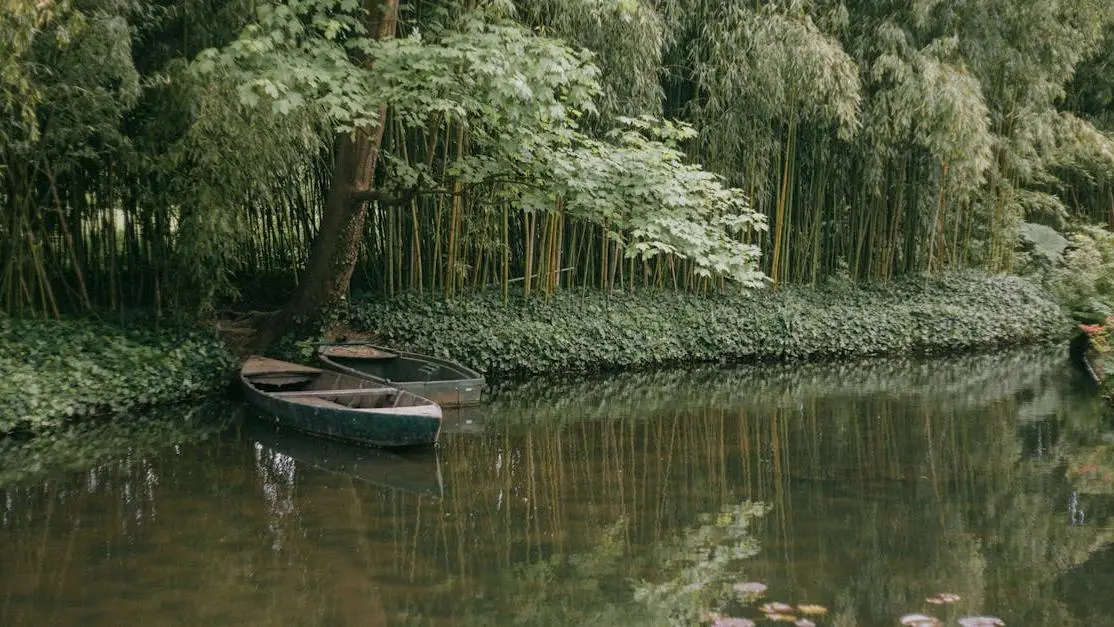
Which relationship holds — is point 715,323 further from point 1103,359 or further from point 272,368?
point 272,368

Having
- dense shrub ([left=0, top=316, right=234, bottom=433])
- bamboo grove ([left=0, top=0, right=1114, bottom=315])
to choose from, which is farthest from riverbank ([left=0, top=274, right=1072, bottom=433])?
bamboo grove ([left=0, top=0, right=1114, bottom=315])

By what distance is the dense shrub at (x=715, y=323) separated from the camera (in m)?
9.36

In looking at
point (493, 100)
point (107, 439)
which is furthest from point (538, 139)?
point (107, 439)

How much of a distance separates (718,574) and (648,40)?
6.20 metres

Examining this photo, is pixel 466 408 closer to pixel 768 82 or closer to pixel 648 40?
pixel 648 40

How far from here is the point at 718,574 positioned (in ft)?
14.3

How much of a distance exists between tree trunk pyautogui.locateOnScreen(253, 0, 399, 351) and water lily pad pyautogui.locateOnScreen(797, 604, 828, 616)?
543 cm

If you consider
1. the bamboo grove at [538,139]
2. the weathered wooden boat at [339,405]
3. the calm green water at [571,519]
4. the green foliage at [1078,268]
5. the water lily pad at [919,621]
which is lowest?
the calm green water at [571,519]

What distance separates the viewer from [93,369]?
743 cm

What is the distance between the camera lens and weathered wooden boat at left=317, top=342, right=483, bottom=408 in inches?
305

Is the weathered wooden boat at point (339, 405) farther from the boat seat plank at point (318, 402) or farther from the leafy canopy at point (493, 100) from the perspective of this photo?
the leafy canopy at point (493, 100)

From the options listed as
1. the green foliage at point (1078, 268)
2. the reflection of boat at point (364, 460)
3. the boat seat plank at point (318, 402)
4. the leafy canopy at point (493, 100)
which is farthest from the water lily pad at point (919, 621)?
the green foliage at point (1078, 268)

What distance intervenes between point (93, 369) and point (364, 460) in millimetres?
2512

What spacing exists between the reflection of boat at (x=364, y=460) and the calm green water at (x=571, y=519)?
0.03 metres
